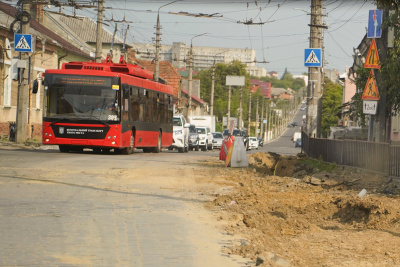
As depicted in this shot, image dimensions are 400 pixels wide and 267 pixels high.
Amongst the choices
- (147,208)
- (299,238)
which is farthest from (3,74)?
(299,238)

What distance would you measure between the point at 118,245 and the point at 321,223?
14.9 feet

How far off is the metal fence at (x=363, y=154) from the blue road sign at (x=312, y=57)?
12.6 feet

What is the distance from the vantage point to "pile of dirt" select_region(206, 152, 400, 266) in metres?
8.42

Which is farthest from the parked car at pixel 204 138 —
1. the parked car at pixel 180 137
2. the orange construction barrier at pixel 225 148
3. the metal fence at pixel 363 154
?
the metal fence at pixel 363 154

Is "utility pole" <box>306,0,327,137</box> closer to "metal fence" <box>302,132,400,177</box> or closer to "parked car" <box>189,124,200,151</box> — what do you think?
"metal fence" <box>302,132,400,177</box>

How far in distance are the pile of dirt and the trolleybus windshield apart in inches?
368

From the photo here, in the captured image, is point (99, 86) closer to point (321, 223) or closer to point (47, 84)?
point (47, 84)

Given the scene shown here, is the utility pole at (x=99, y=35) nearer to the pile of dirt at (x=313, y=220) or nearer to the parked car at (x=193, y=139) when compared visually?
the parked car at (x=193, y=139)

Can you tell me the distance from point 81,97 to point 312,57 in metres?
8.73

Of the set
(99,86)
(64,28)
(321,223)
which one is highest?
(64,28)

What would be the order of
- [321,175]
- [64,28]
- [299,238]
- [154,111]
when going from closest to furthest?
[299,238] → [321,175] → [154,111] → [64,28]

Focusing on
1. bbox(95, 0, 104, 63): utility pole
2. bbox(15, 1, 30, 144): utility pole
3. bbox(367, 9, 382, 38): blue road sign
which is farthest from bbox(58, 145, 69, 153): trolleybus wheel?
bbox(367, 9, 382, 38): blue road sign

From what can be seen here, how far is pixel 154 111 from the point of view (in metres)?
33.6

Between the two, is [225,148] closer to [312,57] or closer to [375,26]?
[312,57]
